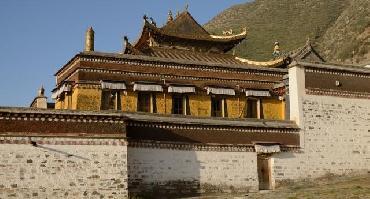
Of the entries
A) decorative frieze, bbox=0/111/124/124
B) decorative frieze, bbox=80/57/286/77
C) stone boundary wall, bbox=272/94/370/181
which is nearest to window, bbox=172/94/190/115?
decorative frieze, bbox=80/57/286/77

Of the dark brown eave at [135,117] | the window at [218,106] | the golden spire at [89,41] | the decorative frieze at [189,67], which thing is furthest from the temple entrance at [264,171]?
the golden spire at [89,41]

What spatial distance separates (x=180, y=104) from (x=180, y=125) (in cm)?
584

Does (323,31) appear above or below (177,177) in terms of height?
above

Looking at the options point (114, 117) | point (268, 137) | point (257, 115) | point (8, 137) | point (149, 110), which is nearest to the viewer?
point (8, 137)

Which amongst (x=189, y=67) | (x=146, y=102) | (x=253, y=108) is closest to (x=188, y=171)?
(x=146, y=102)

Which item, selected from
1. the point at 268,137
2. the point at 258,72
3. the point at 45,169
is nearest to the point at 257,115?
the point at 258,72

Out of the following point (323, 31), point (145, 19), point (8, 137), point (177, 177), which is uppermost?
point (323, 31)

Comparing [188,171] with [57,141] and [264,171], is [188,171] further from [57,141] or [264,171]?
[57,141]

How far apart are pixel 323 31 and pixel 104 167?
7578cm

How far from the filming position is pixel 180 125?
23922 millimetres

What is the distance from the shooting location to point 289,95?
2744 centimetres

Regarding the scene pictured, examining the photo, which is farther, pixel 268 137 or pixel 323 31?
pixel 323 31

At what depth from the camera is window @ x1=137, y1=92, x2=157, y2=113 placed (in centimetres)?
2883

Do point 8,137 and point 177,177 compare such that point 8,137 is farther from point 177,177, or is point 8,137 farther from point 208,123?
point 208,123
